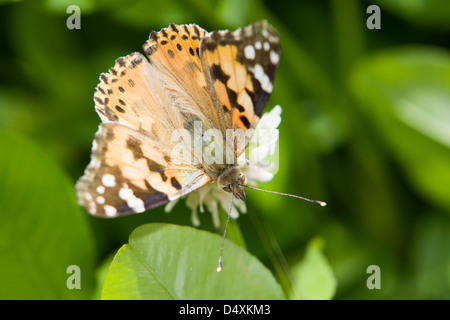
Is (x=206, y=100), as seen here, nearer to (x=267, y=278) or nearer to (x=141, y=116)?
(x=141, y=116)

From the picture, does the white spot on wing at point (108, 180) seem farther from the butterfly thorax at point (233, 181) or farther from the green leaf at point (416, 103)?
the green leaf at point (416, 103)

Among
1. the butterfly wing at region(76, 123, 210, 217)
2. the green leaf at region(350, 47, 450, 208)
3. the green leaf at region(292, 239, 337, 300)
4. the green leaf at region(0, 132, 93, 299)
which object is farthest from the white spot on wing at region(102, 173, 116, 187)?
the green leaf at region(350, 47, 450, 208)

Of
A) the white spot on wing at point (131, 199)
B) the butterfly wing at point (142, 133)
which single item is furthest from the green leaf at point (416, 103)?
the white spot on wing at point (131, 199)

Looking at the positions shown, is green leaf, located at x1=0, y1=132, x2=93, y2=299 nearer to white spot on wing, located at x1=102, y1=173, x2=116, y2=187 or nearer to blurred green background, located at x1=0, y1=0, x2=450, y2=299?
blurred green background, located at x1=0, y1=0, x2=450, y2=299

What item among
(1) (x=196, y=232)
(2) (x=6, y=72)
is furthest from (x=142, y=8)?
(1) (x=196, y=232)

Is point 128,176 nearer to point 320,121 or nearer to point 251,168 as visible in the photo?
point 251,168

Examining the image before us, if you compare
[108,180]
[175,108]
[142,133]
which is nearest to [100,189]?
[108,180]
